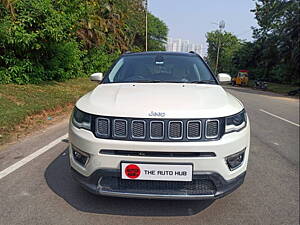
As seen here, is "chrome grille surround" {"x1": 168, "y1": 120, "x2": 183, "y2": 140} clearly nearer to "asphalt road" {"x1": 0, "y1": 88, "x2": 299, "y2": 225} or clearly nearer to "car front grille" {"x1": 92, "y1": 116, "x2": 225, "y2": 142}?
"car front grille" {"x1": 92, "y1": 116, "x2": 225, "y2": 142}

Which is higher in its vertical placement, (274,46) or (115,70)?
(274,46)

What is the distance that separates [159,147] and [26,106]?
542 cm

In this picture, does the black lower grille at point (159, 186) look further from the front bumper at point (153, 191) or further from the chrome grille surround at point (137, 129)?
the chrome grille surround at point (137, 129)

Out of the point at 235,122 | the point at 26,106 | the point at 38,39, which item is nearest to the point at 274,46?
the point at 38,39

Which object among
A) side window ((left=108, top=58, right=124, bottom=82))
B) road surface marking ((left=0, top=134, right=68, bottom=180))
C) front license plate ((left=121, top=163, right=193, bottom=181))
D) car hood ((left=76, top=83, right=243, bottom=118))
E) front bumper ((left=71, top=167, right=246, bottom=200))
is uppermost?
side window ((left=108, top=58, right=124, bottom=82))

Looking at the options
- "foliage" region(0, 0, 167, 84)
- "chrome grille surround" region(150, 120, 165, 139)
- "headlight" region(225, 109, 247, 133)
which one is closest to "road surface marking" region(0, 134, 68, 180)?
"chrome grille surround" region(150, 120, 165, 139)

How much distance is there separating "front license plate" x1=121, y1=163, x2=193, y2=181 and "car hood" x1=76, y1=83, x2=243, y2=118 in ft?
1.38

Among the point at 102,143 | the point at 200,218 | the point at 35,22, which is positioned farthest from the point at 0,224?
the point at 35,22

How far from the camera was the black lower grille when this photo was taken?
217 centimetres

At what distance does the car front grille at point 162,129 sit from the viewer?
2.12 meters

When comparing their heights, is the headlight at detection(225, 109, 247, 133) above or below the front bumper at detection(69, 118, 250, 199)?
above

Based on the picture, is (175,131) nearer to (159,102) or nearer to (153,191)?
(159,102)

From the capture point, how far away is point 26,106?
21.0ft

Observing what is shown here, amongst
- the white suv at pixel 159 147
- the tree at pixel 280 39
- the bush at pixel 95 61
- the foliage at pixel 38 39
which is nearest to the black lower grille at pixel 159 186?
the white suv at pixel 159 147
